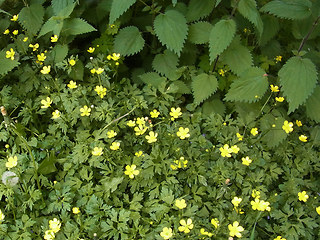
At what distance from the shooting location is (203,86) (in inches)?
92.4

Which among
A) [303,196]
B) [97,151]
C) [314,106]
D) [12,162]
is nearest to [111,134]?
[97,151]

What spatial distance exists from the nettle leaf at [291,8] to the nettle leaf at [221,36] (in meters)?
0.25

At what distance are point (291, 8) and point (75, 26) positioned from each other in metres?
1.38

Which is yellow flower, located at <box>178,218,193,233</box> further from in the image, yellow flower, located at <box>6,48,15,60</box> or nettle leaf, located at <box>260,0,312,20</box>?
yellow flower, located at <box>6,48,15,60</box>

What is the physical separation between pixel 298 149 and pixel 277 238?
665 millimetres

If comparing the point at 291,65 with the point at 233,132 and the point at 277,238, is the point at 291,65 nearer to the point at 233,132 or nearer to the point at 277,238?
the point at 233,132

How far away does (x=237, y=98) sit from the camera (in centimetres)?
224

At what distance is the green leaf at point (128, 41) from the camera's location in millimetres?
2406

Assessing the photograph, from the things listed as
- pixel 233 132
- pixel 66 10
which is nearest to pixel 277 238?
pixel 233 132

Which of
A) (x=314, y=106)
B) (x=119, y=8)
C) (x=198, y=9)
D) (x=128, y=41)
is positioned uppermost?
(x=119, y=8)

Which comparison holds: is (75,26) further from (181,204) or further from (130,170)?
(181,204)

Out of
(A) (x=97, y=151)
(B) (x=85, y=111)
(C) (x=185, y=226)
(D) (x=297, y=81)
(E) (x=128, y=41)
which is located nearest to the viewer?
(C) (x=185, y=226)

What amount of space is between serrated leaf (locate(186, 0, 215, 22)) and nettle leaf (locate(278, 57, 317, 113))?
26.1 inches

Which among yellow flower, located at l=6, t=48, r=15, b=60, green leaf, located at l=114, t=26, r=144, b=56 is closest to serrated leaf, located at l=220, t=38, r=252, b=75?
green leaf, located at l=114, t=26, r=144, b=56
